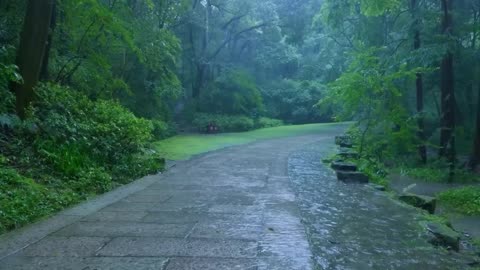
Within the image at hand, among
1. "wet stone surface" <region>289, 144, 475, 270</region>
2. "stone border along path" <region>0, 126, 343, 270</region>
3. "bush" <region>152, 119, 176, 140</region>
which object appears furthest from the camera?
"bush" <region>152, 119, 176, 140</region>

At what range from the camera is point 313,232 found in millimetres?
5734

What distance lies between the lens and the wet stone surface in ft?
15.6

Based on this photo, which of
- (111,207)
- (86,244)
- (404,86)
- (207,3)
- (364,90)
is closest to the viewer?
(86,244)

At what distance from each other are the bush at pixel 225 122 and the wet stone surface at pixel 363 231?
1767 cm

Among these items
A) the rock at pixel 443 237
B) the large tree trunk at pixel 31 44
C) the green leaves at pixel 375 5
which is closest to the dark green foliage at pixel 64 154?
the large tree trunk at pixel 31 44

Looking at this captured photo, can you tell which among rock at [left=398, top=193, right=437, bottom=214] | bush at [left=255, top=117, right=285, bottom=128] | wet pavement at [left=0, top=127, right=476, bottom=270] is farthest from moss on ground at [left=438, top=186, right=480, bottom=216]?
bush at [left=255, top=117, right=285, bottom=128]

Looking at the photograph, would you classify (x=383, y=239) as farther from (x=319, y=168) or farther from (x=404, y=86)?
(x=404, y=86)

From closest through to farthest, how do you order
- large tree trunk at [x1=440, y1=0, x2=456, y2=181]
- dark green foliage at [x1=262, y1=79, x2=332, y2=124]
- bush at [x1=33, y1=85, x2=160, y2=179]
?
bush at [x1=33, y1=85, x2=160, y2=179] < large tree trunk at [x1=440, y1=0, x2=456, y2=181] < dark green foliage at [x1=262, y1=79, x2=332, y2=124]

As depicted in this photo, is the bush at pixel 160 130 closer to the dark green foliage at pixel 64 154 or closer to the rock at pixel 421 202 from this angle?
the dark green foliage at pixel 64 154

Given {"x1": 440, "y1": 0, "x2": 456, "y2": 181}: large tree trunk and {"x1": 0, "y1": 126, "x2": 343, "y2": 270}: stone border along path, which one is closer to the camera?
{"x1": 0, "y1": 126, "x2": 343, "y2": 270}: stone border along path

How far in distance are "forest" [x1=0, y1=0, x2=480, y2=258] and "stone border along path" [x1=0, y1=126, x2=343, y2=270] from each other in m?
0.69

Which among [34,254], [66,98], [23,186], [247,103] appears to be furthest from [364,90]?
[247,103]

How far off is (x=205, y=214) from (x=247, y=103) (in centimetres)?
2448

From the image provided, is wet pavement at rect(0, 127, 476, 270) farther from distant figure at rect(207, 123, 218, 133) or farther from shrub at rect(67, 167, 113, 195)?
distant figure at rect(207, 123, 218, 133)
